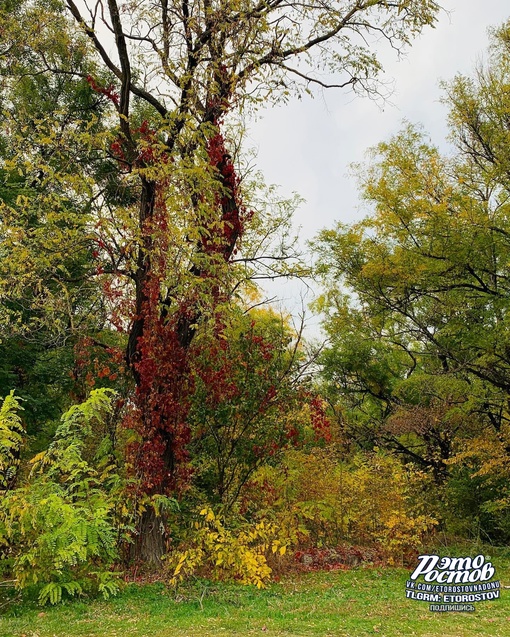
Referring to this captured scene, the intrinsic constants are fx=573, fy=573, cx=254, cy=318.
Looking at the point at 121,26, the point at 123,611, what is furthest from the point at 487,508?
the point at 121,26

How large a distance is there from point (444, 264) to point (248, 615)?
767cm

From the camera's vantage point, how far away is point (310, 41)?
925 centimetres

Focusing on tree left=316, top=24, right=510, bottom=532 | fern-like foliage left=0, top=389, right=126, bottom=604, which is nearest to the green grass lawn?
fern-like foliage left=0, top=389, right=126, bottom=604

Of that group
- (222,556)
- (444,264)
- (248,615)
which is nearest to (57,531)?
(248,615)

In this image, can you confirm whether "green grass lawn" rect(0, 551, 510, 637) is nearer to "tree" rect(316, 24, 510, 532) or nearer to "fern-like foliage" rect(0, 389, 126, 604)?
"fern-like foliage" rect(0, 389, 126, 604)

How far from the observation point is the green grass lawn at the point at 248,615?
4984mm

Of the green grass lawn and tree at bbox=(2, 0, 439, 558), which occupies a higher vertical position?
tree at bbox=(2, 0, 439, 558)

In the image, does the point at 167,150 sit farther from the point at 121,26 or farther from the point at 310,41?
the point at 310,41

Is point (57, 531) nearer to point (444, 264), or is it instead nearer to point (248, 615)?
point (248, 615)

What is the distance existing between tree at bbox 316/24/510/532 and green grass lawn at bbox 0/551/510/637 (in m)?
5.62

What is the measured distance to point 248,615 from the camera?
18.4 ft

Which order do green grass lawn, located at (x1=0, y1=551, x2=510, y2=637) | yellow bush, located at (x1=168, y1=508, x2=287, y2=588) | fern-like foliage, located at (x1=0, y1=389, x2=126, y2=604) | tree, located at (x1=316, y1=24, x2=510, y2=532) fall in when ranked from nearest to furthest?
green grass lawn, located at (x1=0, y1=551, x2=510, y2=637) → fern-like foliage, located at (x1=0, y1=389, x2=126, y2=604) → yellow bush, located at (x1=168, y1=508, x2=287, y2=588) → tree, located at (x1=316, y1=24, x2=510, y2=532)

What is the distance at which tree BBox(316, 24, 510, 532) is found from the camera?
420 inches

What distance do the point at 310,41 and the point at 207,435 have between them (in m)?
6.52
